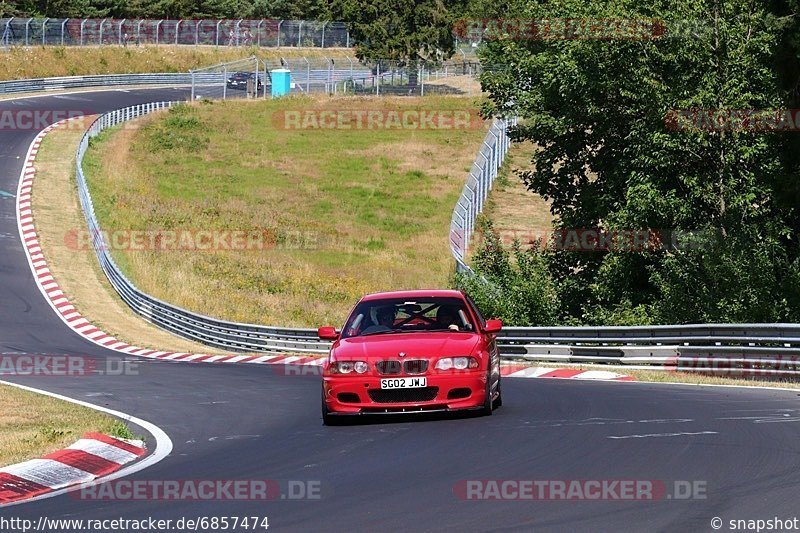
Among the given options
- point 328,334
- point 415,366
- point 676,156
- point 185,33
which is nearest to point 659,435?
point 415,366

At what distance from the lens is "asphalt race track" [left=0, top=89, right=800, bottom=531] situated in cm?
744

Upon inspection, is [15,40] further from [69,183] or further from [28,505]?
[28,505]

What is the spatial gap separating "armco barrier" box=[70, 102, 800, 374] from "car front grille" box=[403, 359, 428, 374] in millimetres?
7658

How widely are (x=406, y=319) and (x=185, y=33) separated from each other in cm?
9015

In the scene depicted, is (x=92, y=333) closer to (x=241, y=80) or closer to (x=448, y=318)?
(x=448, y=318)

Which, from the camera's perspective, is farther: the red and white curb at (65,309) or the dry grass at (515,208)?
the dry grass at (515,208)

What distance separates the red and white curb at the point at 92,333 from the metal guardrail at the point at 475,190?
22.7ft

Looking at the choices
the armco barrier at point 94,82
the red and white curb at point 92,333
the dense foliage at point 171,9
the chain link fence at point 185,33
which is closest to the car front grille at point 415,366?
A: the red and white curb at point 92,333

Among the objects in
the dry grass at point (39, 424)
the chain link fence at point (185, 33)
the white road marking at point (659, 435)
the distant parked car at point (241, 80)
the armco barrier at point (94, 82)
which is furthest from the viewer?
the chain link fence at point (185, 33)

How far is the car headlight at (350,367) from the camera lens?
1278cm

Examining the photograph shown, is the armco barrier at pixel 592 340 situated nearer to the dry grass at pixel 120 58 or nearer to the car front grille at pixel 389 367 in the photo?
the car front grille at pixel 389 367

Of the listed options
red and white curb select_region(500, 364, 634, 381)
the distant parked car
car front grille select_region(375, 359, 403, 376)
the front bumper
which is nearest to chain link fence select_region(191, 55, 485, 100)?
the distant parked car

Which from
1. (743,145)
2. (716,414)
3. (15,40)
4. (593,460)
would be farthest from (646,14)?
(15,40)

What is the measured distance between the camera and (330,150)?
70.2 m
